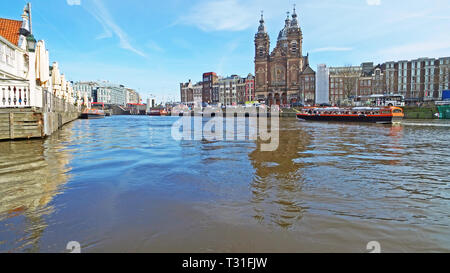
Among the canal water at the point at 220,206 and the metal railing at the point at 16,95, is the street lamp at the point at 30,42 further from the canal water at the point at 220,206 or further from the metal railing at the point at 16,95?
the canal water at the point at 220,206

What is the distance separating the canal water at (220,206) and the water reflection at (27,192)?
2 cm

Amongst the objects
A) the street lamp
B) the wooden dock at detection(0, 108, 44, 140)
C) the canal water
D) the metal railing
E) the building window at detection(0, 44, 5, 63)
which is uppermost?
the street lamp

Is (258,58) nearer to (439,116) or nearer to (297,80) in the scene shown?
(297,80)

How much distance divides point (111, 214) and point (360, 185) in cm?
562

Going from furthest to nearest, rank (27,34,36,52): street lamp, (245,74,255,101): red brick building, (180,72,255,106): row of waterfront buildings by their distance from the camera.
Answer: (180,72,255,106): row of waterfront buildings < (245,74,255,101): red brick building < (27,34,36,52): street lamp

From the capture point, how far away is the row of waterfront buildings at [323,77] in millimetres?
90938

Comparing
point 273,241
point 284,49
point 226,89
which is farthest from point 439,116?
point 226,89

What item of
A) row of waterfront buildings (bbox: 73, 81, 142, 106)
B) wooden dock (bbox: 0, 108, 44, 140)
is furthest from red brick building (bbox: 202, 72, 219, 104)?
wooden dock (bbox: 0, 108, 44, 140)

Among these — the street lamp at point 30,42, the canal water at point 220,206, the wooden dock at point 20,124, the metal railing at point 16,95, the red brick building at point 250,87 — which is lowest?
the canal water at point 220,206

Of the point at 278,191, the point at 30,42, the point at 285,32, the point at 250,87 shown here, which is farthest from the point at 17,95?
the point at 250,87

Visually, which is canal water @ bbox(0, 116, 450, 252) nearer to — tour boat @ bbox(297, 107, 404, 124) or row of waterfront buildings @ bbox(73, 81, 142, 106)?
tour boat @ bbox(297, 107, 404, 124)

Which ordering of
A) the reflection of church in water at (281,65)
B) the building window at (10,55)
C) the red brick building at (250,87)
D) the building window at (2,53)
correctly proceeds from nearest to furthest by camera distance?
the building window at (2,53)
the building window at (10,55)
the reflection of church in water at (281,65)
the red brick building at (250,87)

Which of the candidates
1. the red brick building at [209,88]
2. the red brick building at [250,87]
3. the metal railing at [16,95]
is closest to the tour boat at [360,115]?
the metal railing at [16,95]

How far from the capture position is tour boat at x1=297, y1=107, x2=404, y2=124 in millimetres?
38594
